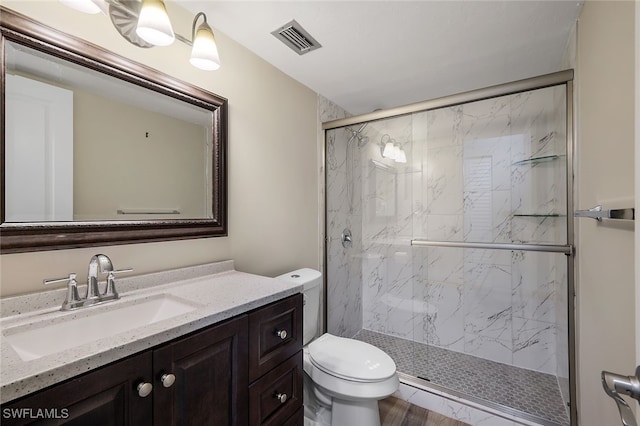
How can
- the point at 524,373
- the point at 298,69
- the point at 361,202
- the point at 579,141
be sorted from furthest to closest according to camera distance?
the point at 361,202 → the point at 524,373 → the point at 298,69 → the point at 579,141

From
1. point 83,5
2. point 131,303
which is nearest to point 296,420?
point 131,303

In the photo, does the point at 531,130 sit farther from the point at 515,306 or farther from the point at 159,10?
the point at 159,10

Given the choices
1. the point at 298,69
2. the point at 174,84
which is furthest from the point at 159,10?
the point at 298,69

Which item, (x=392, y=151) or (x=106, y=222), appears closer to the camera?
(x=106, y=222)

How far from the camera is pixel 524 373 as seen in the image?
2.07 m

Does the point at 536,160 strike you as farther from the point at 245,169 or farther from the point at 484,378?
the point at 245,169

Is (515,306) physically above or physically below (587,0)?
below

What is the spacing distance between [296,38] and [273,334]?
5.06 feet

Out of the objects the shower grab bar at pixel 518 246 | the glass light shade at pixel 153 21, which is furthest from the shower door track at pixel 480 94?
the glass light shade at pixel 153 21

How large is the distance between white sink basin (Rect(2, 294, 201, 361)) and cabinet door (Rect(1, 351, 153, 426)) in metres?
0.27

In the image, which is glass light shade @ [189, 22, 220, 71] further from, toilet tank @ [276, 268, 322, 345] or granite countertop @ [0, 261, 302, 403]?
toilet tank @ [276, 268, 322, 345]

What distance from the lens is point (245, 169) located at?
164 cm

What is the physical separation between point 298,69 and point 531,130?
71.4 inches

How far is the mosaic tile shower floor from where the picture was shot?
A: 171cm
